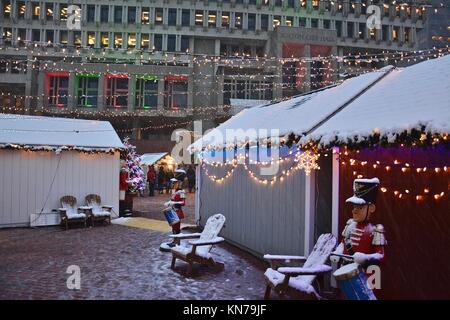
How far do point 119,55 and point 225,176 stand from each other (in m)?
38.9

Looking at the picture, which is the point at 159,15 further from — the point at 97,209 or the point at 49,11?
the point at 97,209

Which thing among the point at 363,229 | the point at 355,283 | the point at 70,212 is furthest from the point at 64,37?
the point at 355,283

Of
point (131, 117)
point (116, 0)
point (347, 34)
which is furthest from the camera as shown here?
point (347, 34)

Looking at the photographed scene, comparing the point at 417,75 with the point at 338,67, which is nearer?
the point at 417,75

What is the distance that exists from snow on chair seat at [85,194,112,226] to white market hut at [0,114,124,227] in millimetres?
297

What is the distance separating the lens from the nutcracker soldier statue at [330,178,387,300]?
15.1ft

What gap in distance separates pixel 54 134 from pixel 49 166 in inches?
47.9

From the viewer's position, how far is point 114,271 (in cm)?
777

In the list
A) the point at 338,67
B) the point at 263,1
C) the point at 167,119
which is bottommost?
the point at 167,119

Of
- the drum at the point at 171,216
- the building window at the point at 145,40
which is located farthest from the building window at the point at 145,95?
the drum at the point at 171,216
